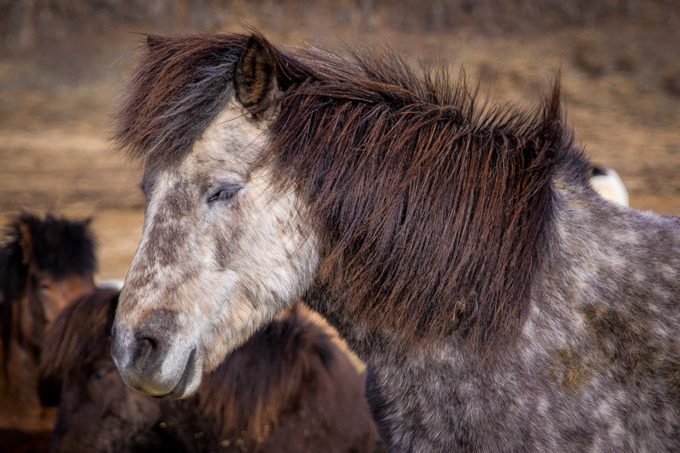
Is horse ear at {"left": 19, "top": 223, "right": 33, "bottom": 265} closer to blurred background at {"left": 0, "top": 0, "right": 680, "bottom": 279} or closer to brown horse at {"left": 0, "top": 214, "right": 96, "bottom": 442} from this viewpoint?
brown horse at {"left": 0, "top": 214, "right": 96, "bottom": 442}

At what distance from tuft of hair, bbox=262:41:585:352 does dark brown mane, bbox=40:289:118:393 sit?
171 cm

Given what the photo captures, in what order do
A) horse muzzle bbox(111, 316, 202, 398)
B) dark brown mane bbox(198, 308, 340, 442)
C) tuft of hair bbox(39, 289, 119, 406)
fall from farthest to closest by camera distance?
tuft of hair bbox(39, 289, 119, 406) → dark brown mane bbox(198, 308, 340, 442) → horse muzzle bbox(111, 316, 202, 398)

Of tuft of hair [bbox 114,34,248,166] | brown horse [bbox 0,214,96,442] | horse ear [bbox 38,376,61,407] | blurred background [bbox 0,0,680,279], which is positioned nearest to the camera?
tuft of hair [bbox 114,34,248,166]

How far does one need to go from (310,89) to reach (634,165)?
12.9 meters

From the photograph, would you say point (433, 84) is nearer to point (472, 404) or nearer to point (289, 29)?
point (472, 404)

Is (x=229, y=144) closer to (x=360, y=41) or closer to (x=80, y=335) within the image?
(x=80, y=335)

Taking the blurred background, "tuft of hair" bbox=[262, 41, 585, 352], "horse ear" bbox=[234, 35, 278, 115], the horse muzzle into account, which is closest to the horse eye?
"tuft of hair" bbox=[262, 41, 585, 352]

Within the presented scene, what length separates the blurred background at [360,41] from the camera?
13.7 metres

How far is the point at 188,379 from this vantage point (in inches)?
81.7

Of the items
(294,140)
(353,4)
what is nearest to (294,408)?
(294,140)

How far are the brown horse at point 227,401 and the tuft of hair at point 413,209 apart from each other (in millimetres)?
1144

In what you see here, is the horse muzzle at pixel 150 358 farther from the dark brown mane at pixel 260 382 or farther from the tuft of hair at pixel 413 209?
the dark brown mane at pixel 260 382

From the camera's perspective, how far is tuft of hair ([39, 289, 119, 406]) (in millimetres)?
3414

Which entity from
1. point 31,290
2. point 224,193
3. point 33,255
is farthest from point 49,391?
point 224,193
